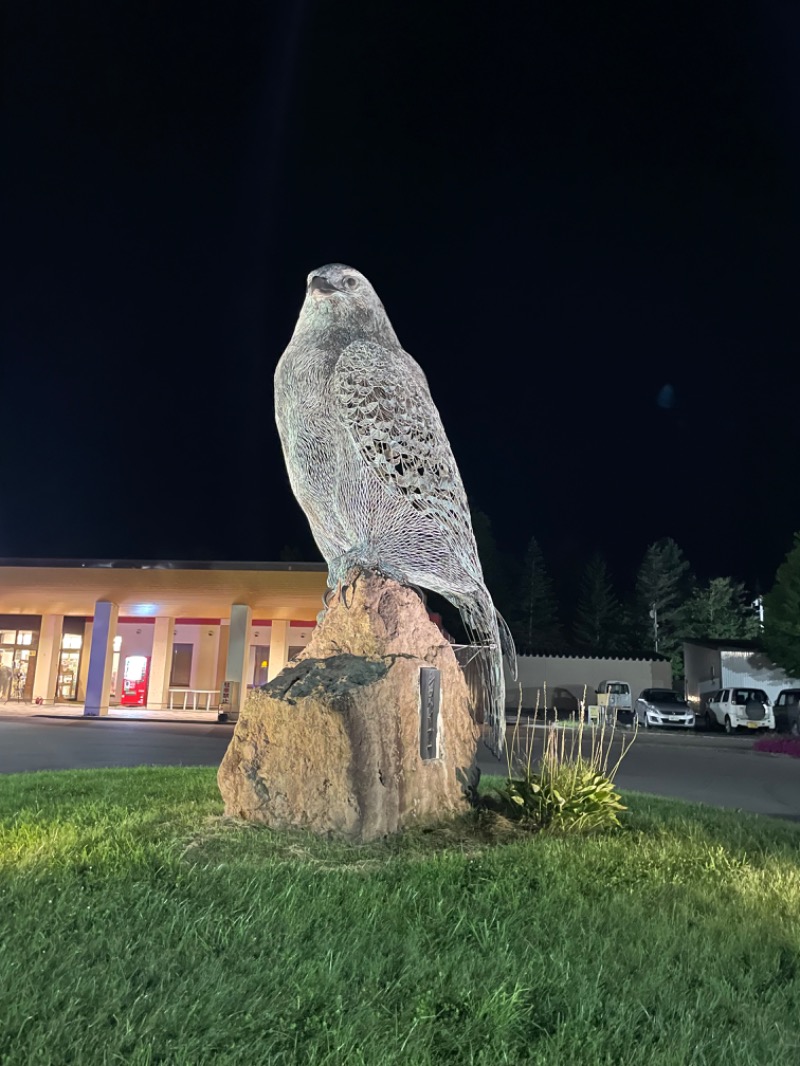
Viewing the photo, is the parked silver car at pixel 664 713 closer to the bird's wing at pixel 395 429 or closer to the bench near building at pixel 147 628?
the bench near building at pixel 147 628

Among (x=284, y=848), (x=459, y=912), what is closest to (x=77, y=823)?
(x=284, y=848)

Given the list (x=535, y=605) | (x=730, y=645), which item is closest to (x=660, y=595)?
(x=535, y=605)

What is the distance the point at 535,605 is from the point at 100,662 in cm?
3185

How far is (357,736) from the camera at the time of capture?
4.97m

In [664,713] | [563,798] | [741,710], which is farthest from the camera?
[664,713]

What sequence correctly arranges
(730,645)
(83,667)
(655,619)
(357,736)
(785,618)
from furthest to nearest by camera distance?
Answer: 1. (655,619)
2. (730,645)
3. (83,667)
4. (785,618)
5. (357,736)

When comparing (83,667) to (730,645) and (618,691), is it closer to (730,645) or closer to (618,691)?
(618,691)

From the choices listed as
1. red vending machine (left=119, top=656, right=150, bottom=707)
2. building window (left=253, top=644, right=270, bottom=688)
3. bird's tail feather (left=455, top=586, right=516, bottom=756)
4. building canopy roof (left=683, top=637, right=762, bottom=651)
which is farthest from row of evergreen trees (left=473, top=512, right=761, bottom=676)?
bird's tail feather (left=455, top=586, right=516, bottom=756)

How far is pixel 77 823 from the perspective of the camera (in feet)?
17.3

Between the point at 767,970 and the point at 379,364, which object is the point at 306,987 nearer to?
the point at 767,970

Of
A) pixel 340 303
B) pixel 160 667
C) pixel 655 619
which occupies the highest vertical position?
pixel 655 619

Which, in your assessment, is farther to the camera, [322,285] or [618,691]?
[618,691]

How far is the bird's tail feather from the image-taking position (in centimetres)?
594

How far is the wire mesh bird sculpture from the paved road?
469 cm
